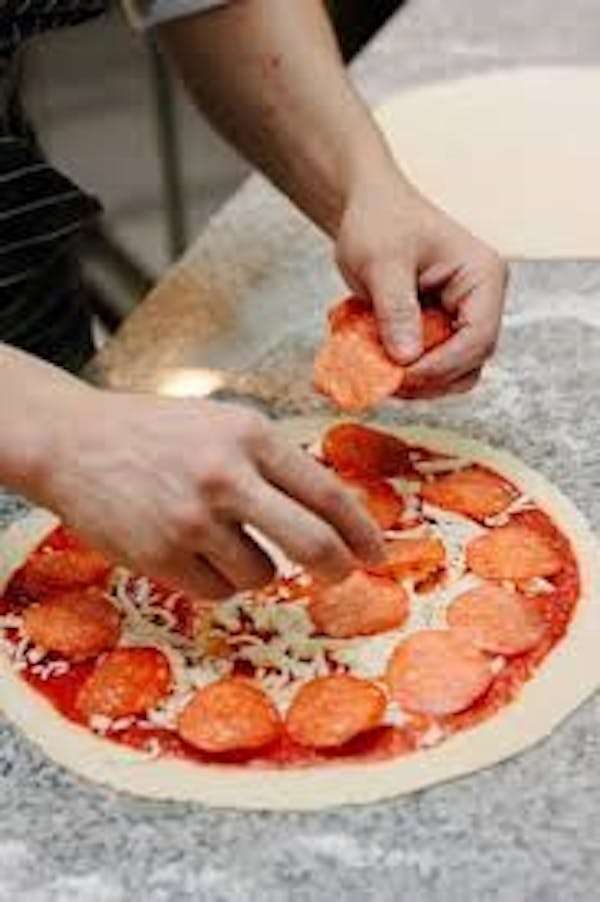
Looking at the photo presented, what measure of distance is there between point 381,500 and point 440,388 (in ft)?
0.31

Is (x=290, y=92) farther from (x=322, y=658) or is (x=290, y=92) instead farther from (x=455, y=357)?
(x=322, y=658)

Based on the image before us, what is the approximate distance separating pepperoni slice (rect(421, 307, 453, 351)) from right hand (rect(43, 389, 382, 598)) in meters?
0.27

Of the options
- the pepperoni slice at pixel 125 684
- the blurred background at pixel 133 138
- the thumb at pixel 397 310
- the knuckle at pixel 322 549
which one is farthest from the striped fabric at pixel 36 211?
the blurred background at pixel 133 138

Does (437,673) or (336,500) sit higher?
(336,500)

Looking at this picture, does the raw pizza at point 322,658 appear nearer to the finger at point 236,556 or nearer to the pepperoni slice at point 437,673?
the pepperoni slice at point 437,673

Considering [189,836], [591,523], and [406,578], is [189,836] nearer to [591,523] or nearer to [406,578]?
[406,578]

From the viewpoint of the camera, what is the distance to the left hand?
1181 mm

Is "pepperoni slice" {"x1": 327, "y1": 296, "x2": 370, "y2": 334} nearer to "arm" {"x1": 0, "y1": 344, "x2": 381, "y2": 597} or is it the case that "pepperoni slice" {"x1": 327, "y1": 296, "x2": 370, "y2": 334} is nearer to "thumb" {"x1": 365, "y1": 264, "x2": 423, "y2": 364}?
"thumb" {"x1": 365, "y1": 264, "x2": 423, "y2": 364}

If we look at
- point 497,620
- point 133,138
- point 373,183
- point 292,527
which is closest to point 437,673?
point 497,620

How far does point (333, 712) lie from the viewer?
3.29 ft

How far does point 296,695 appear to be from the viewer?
1.02 metres

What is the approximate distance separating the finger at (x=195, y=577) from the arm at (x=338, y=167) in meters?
0.28

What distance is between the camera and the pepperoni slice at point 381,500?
3.81 ft

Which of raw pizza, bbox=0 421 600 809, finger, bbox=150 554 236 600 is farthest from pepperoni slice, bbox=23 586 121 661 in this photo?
finger, bbox=150 554 236 600
